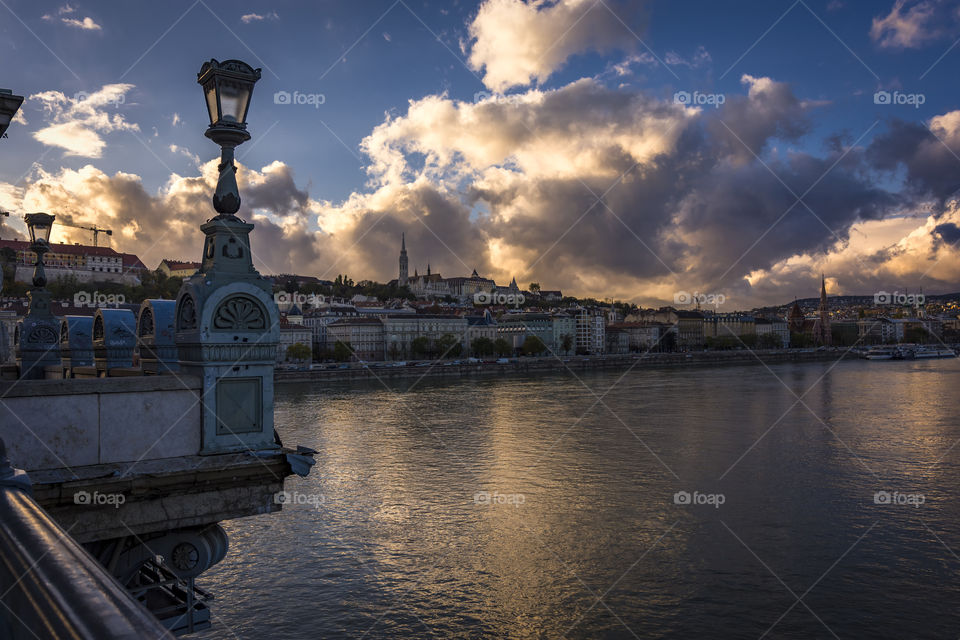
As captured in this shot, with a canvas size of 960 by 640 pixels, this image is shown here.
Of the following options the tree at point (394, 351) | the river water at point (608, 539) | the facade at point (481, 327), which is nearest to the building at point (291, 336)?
the tree at point (394, 351)

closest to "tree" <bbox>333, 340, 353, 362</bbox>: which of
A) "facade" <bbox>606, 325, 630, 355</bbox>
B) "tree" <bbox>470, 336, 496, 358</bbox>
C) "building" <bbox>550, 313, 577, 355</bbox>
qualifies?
"tree" <bbox>470, 336, 496, 358</bbox>

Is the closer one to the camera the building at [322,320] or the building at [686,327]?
the building at [322,320]

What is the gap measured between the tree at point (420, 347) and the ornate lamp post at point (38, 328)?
215 feet

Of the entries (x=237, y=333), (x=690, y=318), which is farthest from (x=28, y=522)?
(x=690, y=318)

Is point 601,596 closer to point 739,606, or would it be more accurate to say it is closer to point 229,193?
point 739,606

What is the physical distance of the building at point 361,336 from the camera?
243 feet

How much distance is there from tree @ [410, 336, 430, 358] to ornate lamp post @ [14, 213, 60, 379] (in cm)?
6540

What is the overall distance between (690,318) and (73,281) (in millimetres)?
94705

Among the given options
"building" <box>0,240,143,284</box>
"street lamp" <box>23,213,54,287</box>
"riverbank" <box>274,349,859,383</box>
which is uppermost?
"building" <box>0,240,143,284</box>

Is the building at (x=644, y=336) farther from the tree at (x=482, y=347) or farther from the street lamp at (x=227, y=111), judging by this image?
the street lamp at (x=227, y=111)

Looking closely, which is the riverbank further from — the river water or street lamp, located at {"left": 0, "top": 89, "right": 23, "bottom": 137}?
street lamp, located at {"left": 0, "top": 89, "right": 23, "bottom": 137}

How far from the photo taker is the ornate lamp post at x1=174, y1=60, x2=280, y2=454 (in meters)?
3.65

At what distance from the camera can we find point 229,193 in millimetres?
3900

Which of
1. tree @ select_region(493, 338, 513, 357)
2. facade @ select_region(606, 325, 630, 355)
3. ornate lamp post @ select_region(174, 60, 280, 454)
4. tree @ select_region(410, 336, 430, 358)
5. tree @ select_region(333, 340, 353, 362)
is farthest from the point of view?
facade @ select_region(606, 325, 630, 355)
